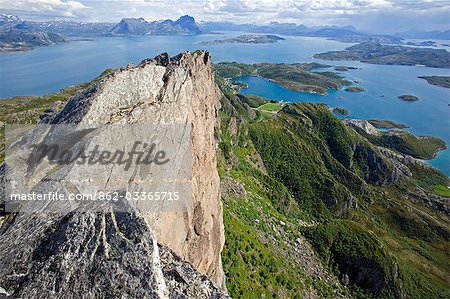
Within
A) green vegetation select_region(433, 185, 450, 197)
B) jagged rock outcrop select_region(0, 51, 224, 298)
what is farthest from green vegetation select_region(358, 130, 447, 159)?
jagged rock outcrop select_region(0, 51, 224, 298)

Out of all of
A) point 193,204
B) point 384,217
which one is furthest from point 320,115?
point 193,204

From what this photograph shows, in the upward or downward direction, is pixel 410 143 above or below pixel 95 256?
below

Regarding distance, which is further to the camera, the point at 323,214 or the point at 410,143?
the point at 410,143

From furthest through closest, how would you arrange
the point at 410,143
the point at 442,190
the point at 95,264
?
the point at 410,143
the point at 442,190
the point at 95,264

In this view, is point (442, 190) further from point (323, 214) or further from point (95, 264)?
point (95, 264)

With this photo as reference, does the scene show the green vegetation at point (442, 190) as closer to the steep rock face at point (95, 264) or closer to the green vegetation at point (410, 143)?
the green vegetation at point (410, 143)

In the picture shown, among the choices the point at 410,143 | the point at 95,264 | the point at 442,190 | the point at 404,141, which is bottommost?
the point at 442,190

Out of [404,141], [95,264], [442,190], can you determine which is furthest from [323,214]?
[404,141]

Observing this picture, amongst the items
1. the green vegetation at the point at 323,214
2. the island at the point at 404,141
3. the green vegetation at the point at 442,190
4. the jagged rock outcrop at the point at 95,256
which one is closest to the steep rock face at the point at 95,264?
the jagged rock outcrop at the point at 95,256

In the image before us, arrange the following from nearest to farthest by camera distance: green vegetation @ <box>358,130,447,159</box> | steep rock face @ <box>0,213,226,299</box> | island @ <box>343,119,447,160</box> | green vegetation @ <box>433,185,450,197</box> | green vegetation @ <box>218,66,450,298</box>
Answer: steep rock face @ <box>0,213,226,299</box> < green vegetation @ <box>218,66,450,298</box> < green vegetation @ <box>433,185,450,197</box> < green vegetation @ <box>358,130,447,159</box> < island @ <box>343,119,447,160</box>

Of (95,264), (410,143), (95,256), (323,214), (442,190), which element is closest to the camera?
(95,264)

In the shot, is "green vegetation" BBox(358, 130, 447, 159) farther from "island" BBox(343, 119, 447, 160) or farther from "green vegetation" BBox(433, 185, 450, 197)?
"green vegetation" BBox(433, 185, 450, 197)

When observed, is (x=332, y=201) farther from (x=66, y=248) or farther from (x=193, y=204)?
(x=66, y=248)
